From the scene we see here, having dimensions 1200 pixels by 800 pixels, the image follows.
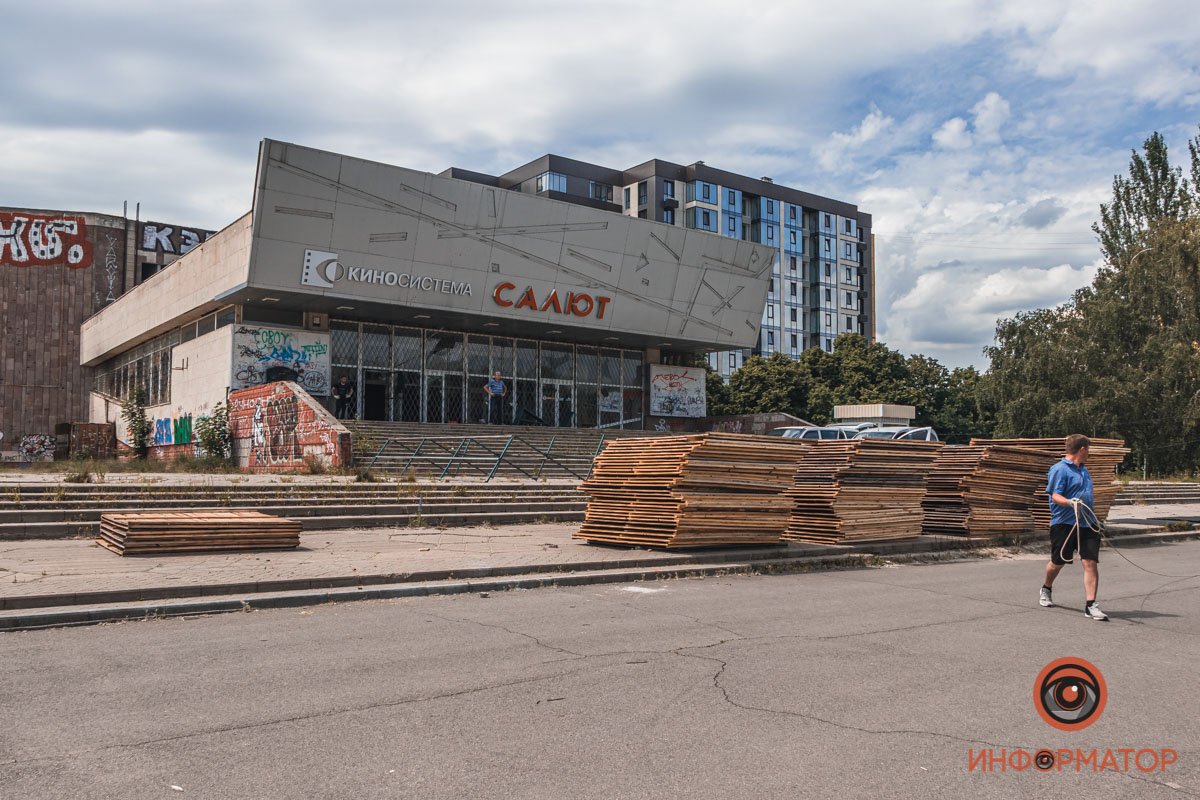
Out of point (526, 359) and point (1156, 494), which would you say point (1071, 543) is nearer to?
point (1156, 494)

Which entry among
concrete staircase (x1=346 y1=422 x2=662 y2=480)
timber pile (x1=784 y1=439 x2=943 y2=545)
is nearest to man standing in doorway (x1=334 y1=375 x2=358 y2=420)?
concrete staircase (x1=346 y1=422 x2=662 y2=480)

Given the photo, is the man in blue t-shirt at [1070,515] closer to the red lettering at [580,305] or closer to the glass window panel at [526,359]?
the red lettering at [580,305]

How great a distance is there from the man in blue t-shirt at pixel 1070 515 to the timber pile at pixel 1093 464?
7269 mm

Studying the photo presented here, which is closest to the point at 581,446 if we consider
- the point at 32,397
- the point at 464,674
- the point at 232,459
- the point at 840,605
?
the point at 232,459

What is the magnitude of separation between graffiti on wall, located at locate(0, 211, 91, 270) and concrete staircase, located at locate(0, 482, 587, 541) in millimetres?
35365

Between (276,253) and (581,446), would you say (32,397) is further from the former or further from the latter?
(581,446)

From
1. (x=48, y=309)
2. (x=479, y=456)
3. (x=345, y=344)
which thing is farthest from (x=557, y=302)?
(x=48, y=309)

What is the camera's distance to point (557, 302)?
36.0 m

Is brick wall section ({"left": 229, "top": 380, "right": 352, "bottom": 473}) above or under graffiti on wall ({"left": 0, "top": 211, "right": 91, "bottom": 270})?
under

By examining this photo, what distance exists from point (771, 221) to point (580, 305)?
64252 millimetres

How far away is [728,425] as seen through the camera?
4134cm

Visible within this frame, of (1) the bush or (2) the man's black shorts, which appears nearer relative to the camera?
(2) the man's black shorts

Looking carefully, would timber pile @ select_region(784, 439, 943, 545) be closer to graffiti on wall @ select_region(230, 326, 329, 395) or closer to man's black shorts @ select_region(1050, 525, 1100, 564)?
man's black shorts @ select_region(1050, 525, 1100, 564)

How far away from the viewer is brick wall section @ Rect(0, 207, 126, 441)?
45.8 m
